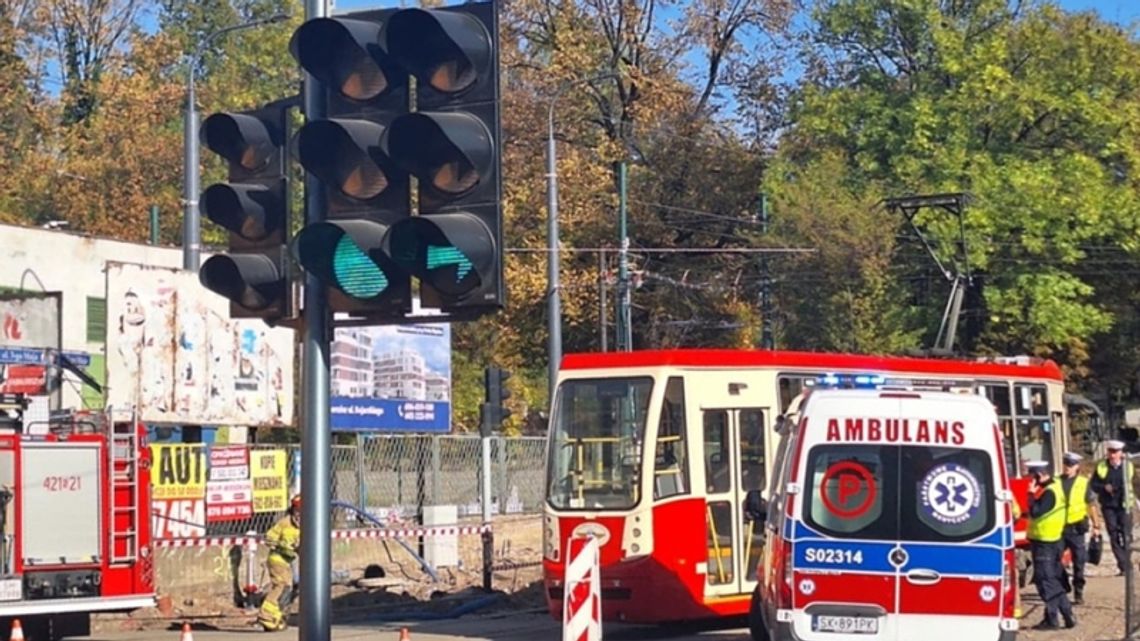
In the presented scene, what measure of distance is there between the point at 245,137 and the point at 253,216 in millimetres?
372

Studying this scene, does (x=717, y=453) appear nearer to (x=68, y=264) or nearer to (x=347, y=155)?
(x=347, y=155)

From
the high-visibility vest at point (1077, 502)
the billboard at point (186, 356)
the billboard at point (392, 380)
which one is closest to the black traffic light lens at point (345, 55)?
the high-visibility vest at point (1077, 502)

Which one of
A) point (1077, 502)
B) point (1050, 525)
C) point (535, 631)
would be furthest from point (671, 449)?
point (1077, 502)

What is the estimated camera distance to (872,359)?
66.1ft

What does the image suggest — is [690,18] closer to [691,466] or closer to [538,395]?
[538,395]

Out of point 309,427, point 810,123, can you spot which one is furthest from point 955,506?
point 810,123

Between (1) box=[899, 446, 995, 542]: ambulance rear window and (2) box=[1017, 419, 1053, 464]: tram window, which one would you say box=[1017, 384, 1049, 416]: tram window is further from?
(1) box=[899, 446, 995, 542]: ambulance rear window

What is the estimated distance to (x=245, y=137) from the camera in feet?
27.0

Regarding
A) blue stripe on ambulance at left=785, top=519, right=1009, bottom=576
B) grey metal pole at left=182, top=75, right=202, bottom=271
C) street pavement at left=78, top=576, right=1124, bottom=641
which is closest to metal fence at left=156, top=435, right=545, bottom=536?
street pavement at left=78, top=576, right=1124, bottom=641

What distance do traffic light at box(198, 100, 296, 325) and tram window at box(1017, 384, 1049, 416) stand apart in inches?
633

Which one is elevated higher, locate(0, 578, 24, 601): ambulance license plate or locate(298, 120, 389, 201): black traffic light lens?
locate(298, 120, 389, 201): black traffic light lens

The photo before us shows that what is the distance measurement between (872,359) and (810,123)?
1062 inches

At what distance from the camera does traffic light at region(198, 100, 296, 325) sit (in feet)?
26.8

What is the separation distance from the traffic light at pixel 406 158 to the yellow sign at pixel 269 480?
56.7ft
